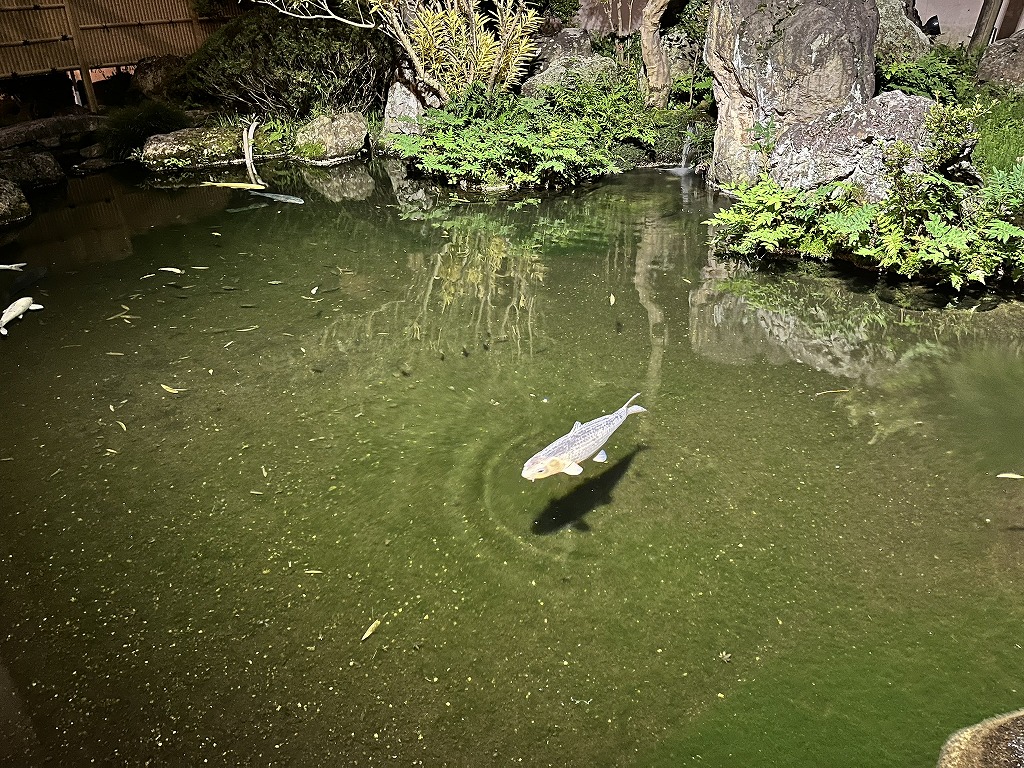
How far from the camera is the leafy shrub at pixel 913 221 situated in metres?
5.02

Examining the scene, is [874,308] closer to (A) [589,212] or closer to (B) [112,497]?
(A) [589,212]

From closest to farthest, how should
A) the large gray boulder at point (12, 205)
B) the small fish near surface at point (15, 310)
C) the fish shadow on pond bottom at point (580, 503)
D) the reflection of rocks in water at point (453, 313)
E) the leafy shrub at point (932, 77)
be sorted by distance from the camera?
the fish shadow on pond bottom at point (580, 503) → the reflection of rocks in water at point (453, 313) → the small fish near surface at point (15, 310) → the leafy shrub at point (932, 77) → the large gray boulder at point (12, 205)

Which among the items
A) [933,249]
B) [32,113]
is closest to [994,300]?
[933,249]

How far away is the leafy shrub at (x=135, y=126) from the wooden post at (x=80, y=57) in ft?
5.17

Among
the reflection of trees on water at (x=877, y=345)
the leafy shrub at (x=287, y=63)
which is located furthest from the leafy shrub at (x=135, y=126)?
the reflection of trees on water at (x=877, y=345)

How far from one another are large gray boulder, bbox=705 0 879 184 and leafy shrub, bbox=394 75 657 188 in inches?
60.2

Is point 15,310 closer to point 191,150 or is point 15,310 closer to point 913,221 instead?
point 191,150

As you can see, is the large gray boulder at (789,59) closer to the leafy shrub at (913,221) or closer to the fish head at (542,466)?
the leafy shrub at (913,221)

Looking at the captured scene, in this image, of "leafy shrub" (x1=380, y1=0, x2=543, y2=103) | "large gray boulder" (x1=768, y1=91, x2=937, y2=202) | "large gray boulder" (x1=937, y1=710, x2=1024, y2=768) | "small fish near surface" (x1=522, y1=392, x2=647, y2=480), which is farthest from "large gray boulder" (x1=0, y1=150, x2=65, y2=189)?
"large gray boulder" (x1=937, y1=710, x2=1024, y2=768)

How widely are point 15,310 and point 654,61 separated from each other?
29.3ft

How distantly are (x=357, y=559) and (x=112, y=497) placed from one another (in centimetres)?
136

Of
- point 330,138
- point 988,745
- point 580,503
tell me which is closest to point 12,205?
point 330,138

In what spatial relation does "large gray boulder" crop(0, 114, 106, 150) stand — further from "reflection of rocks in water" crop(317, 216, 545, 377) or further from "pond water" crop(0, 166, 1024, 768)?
"reflection of rocks in water" crop(317, 216, 545, 377)

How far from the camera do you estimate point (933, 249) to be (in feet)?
16.8
